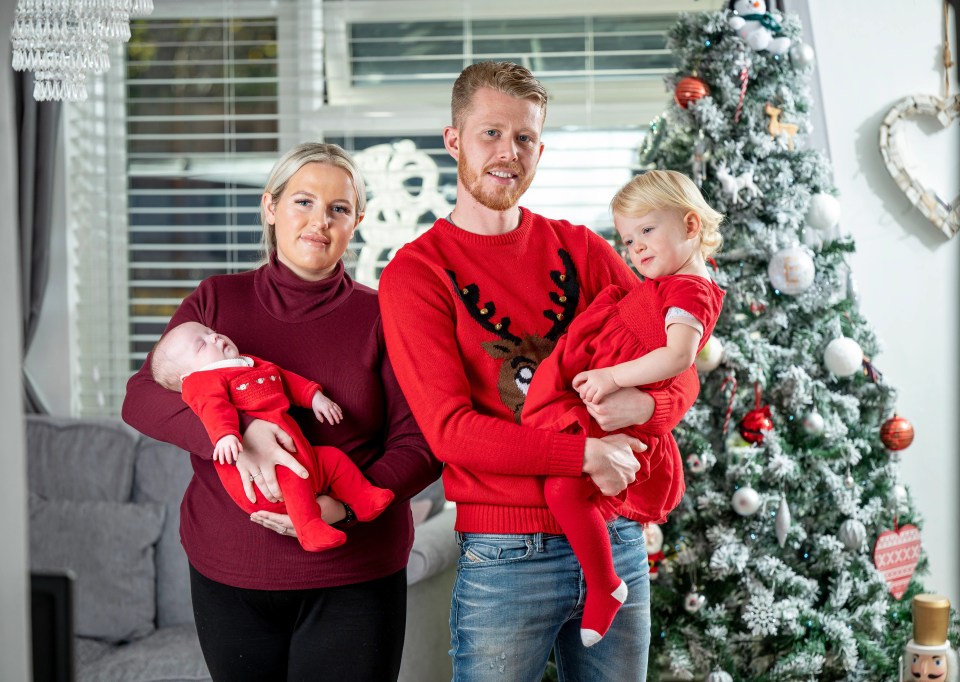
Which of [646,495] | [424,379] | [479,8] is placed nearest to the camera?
[424,379]

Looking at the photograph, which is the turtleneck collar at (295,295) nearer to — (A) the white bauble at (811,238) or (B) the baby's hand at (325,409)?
(B) the baby's hand at (325,409)

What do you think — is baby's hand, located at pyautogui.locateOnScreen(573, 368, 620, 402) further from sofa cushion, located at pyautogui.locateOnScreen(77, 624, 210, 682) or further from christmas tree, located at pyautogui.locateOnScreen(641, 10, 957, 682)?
sofa cushion, located at pyautogui.locateOnScreen(77, 624, 210, 682)

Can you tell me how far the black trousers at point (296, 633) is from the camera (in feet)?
4.86

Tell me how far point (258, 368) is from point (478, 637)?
0.57 metres

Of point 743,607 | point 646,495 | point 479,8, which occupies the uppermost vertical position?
point 479,8

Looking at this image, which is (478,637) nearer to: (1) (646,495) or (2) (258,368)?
(1) (646,495)

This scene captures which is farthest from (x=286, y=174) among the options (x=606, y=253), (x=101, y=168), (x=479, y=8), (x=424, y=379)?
(x=101, y=168)

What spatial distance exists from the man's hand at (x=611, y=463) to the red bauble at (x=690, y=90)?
1417 millimetres

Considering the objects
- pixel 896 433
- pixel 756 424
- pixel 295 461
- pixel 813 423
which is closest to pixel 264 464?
pixel 295 461

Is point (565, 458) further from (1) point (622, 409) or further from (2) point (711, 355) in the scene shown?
(2) point (711, 355)

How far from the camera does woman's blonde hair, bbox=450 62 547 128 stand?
148 centimetres

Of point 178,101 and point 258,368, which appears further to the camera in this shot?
point 178,101

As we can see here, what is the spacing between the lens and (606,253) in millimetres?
1628

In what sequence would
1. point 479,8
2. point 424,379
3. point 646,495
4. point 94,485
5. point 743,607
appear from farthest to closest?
1. point 479,8
2. point 94,485
3. point 743,607
4. point 646,495
5. point 424,379
